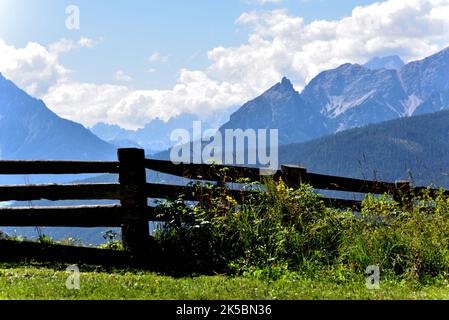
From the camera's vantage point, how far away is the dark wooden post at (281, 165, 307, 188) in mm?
12109

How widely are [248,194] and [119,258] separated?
2.72m

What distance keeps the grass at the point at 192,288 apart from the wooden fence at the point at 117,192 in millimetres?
1719

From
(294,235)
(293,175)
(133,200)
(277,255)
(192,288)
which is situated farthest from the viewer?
(293,175)

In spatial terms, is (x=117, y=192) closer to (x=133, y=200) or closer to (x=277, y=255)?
(x=133, y=200)

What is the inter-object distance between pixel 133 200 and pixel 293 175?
10.8ft

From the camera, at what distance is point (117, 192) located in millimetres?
11398

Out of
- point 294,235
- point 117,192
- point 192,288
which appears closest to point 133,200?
point 117,192

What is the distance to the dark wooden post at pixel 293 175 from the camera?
39.7 feet

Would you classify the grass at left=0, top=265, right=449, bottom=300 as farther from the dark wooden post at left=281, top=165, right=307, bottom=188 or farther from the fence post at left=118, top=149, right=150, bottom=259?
the dark wooden post at left=281, top=165, right=307, bottom=188

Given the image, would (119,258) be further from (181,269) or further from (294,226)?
(294,226)

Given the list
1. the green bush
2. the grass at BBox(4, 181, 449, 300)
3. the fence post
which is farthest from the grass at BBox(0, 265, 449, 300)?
the fence post

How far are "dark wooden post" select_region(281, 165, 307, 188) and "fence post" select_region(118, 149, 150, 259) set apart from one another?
2888 millimetres

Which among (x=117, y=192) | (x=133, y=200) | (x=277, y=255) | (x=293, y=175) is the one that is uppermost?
(x=293, y=175)
